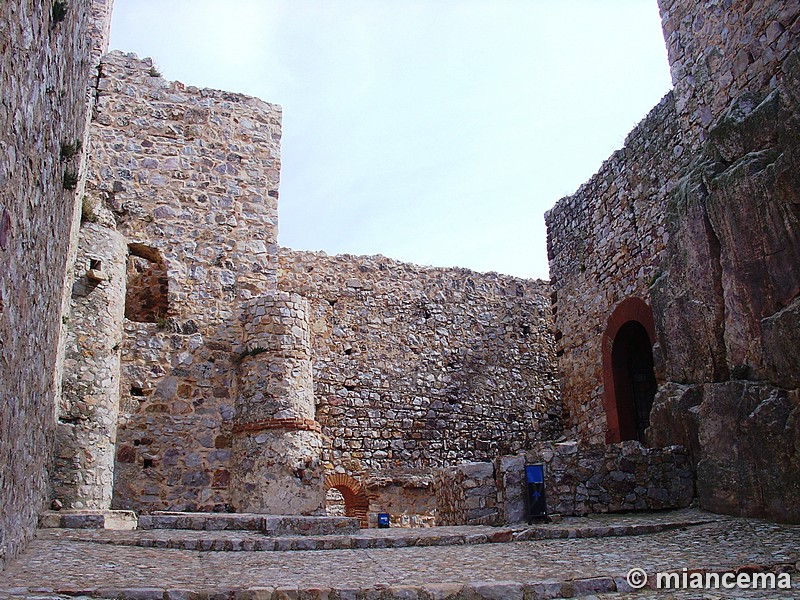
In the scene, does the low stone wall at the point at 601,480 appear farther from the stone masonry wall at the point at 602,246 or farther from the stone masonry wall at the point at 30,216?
the stone masonry wall at the point at 30,216

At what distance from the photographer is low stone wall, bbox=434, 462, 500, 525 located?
821 cm

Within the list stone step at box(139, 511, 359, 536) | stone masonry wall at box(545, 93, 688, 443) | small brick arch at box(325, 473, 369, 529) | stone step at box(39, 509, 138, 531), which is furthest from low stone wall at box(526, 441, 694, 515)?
small brick arch at box(325, 473, 369, 529)

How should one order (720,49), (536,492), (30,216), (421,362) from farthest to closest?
(421,362) → (720,49) → (536,492) → (30,216)

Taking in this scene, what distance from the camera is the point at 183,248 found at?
1256cm

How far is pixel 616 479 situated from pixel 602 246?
17.6ft

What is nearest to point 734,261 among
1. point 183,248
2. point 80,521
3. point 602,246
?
point 602,246

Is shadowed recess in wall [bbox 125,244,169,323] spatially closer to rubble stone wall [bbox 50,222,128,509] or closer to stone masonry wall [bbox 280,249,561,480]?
rubble stone wall [bbox 50,222,128,509]

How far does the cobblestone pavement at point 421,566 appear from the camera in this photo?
3.99 metres

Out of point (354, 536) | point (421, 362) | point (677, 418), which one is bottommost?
point (354, 536)

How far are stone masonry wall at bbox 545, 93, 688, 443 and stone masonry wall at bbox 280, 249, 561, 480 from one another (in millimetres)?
2766

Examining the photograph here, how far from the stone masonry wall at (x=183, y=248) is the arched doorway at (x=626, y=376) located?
5.79 metres

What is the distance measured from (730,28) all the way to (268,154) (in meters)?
8.30

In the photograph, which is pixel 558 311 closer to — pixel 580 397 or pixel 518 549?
pixel 580 397

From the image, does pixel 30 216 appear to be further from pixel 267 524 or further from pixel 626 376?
pixel 626 376
